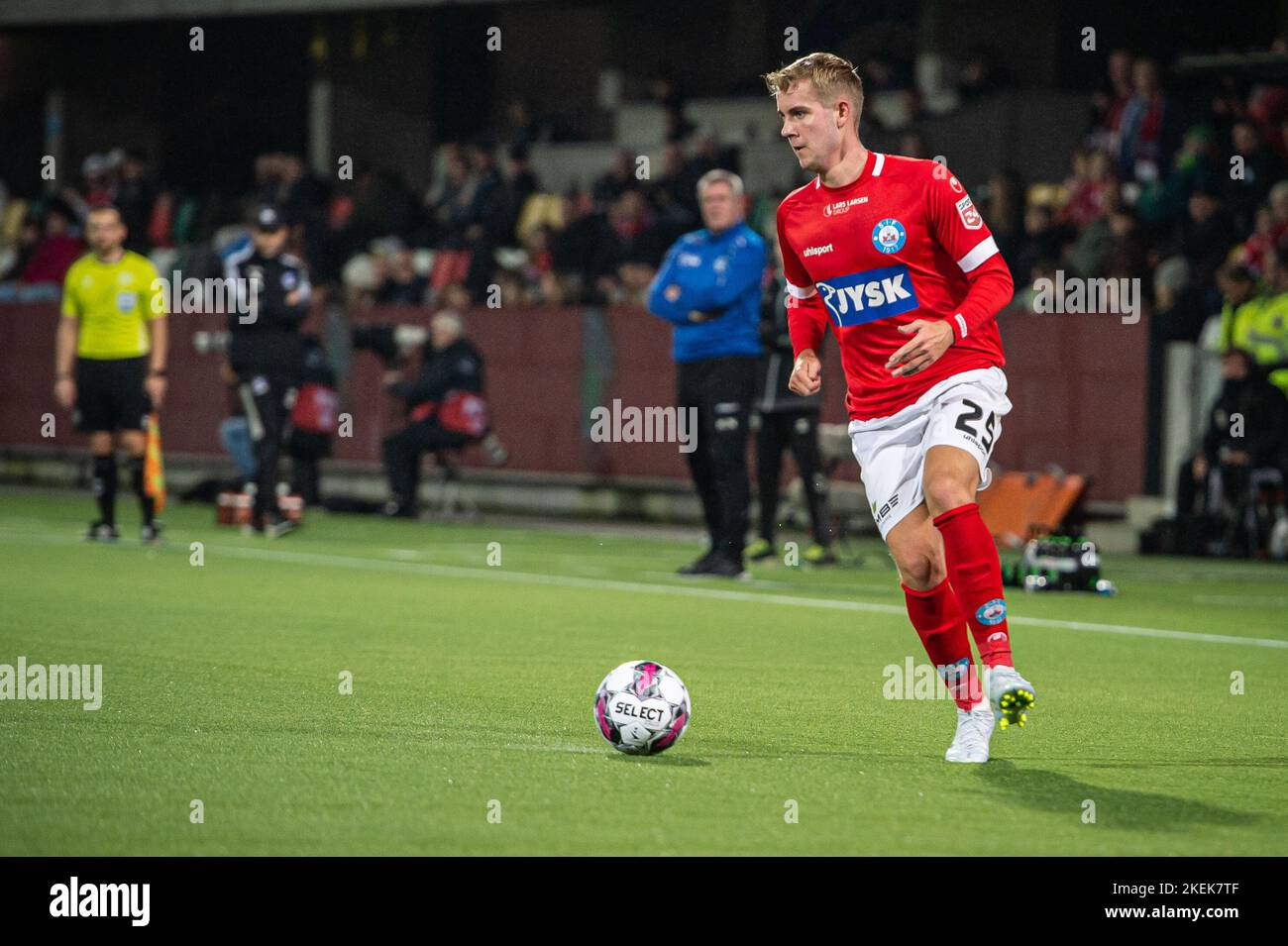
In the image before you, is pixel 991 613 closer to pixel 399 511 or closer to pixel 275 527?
pixel 275 527

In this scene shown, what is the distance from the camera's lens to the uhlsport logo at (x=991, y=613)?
6473 mm

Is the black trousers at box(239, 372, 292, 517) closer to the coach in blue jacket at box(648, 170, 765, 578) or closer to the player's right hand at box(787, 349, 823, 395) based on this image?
the coach in blue jacket at box(648, 170, 765, 578)

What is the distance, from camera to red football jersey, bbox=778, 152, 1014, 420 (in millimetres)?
6711

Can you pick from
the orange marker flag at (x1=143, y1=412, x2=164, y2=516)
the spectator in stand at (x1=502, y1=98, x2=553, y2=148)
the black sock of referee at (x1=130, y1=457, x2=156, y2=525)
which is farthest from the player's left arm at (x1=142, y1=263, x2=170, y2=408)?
the spectator in stand at (x1=502, y1=98, x2=553, y2=148)

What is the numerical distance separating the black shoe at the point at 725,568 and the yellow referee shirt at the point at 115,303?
4544 mm

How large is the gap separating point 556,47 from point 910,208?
2186 centimetres

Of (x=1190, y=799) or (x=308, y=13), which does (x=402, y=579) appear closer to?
(x=1190, y=799)

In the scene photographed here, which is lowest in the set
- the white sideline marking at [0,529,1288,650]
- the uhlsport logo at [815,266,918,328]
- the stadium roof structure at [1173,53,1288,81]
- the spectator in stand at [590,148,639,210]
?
the white sideline marking at [0,529,1288,650]

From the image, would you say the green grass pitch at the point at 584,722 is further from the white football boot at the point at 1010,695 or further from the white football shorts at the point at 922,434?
the white football shorts at the point at 922,434

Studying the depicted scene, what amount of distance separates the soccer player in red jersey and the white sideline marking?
425cm

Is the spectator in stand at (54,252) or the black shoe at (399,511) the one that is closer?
the black shoe at (399,511)

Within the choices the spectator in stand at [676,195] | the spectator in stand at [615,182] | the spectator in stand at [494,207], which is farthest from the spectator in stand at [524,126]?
the spectator in stand at [676,195]
